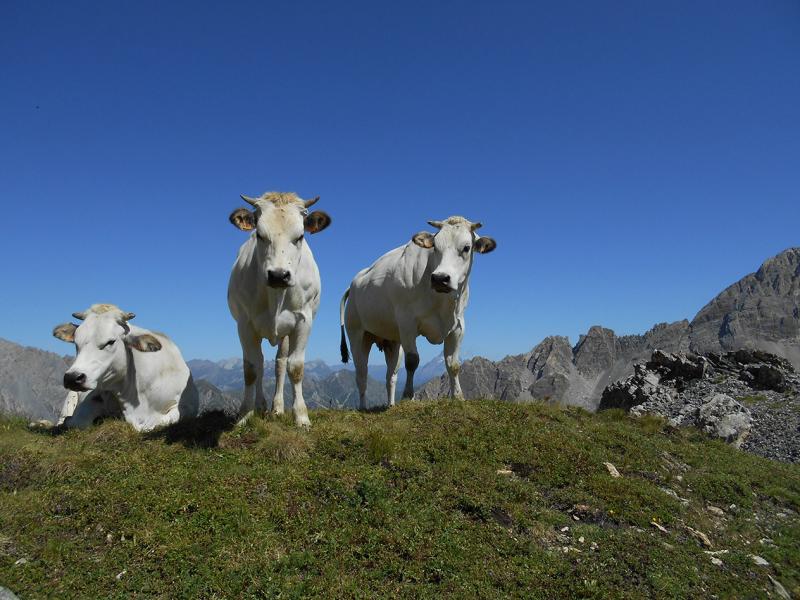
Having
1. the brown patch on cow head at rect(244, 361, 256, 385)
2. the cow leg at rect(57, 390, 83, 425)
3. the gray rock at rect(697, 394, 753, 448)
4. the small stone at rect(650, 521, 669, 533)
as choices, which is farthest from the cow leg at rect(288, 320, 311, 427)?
the gray rock at rect(697, 394, 753, 448)

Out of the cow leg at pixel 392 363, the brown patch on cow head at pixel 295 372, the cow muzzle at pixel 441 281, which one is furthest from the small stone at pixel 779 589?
the cow leg at pixel 392 363

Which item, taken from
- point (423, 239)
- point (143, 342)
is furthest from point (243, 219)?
point (423, 239)

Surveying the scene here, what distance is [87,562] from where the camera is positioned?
5770mm

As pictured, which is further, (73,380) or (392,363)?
(392,363)

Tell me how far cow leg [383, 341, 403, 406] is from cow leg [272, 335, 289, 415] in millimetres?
4090

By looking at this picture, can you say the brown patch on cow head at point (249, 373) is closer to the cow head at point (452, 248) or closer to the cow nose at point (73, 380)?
the cow nose at point (73, 380)

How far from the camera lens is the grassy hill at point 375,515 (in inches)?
227

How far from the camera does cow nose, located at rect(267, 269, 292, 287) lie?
7.86 metres

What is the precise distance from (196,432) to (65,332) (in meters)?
3.04

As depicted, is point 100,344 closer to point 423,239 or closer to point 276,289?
point 276,289

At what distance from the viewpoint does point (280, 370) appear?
397 inches

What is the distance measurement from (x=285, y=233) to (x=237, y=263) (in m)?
2.21

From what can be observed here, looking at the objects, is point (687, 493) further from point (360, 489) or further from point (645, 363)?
point (645, 363)

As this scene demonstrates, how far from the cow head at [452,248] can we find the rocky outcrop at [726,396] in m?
8.33
